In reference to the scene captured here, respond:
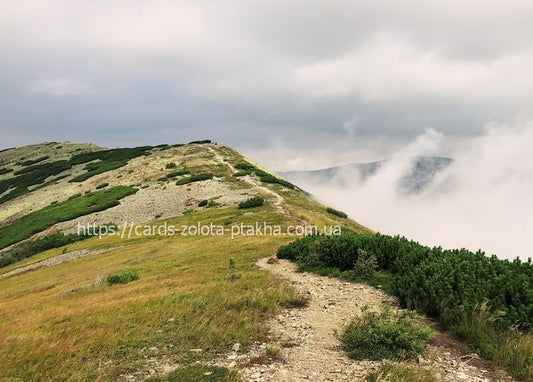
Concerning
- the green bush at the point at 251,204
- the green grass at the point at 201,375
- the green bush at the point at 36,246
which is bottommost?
the green bush at the point at 36,246

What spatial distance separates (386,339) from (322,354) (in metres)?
1.57

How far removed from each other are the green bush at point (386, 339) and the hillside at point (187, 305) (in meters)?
0.31

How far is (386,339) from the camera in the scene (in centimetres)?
870

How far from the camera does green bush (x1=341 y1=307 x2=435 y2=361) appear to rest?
8492 mm

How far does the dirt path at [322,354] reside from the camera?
7.81 metres

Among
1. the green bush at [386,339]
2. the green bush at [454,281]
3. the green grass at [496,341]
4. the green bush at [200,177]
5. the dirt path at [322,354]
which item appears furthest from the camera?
the green bush at [200,177]

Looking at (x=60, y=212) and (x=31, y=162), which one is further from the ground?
(x=31, y=162)

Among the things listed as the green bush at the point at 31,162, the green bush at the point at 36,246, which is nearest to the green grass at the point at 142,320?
the green bush at the point at 36,246

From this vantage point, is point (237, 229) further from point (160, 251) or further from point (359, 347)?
point (359, 347)

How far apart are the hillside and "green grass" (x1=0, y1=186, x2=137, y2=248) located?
5049mm

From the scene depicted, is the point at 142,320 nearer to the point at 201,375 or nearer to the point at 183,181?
the point at 201,375

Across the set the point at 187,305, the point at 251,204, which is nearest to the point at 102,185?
the point at 251,204

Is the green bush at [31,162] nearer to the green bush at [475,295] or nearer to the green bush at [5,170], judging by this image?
the green bush at [5,170]

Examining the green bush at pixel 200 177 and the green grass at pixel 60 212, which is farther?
the green bush at pixel 200 177
